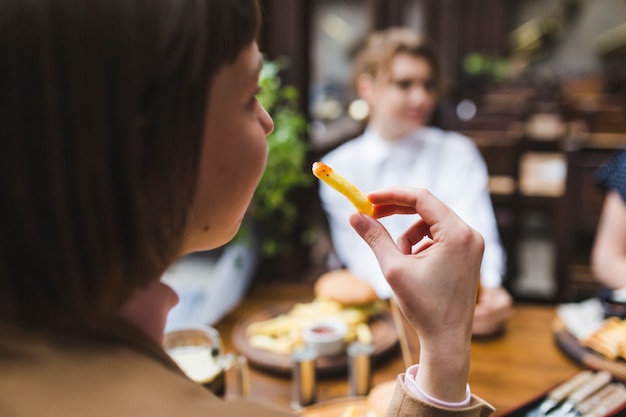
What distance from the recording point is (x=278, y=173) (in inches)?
83.4

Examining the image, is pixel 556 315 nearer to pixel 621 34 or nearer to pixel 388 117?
pixel 388 117

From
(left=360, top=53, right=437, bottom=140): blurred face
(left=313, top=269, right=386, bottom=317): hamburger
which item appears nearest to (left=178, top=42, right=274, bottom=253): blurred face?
(left=313, top=269, right=386, bottom=317): hamburger

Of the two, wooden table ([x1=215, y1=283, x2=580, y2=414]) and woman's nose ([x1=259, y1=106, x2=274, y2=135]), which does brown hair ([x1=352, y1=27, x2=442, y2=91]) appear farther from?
woman's nose ([x1=259, y1=106, x2=274, y2=135])

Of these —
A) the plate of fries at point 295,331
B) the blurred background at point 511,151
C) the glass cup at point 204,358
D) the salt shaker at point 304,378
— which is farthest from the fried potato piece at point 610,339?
the blurred background at point 511,151

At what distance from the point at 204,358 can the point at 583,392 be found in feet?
2.55

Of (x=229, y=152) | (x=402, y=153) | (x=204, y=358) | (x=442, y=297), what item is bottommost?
(x=204, y=358)

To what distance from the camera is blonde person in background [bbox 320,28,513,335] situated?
254 centimetres

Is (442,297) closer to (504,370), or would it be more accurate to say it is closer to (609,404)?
(609,404)

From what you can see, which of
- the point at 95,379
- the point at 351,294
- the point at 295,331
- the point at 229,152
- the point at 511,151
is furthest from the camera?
the point at 511,151

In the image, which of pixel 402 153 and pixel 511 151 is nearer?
pixel 402 153

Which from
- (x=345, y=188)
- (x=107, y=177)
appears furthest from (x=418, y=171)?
(x=107, y=177)

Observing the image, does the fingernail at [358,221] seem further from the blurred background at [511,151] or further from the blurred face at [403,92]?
the blurred face at [403,92]

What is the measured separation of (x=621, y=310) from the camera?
1483mm

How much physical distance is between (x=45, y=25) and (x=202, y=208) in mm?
224
